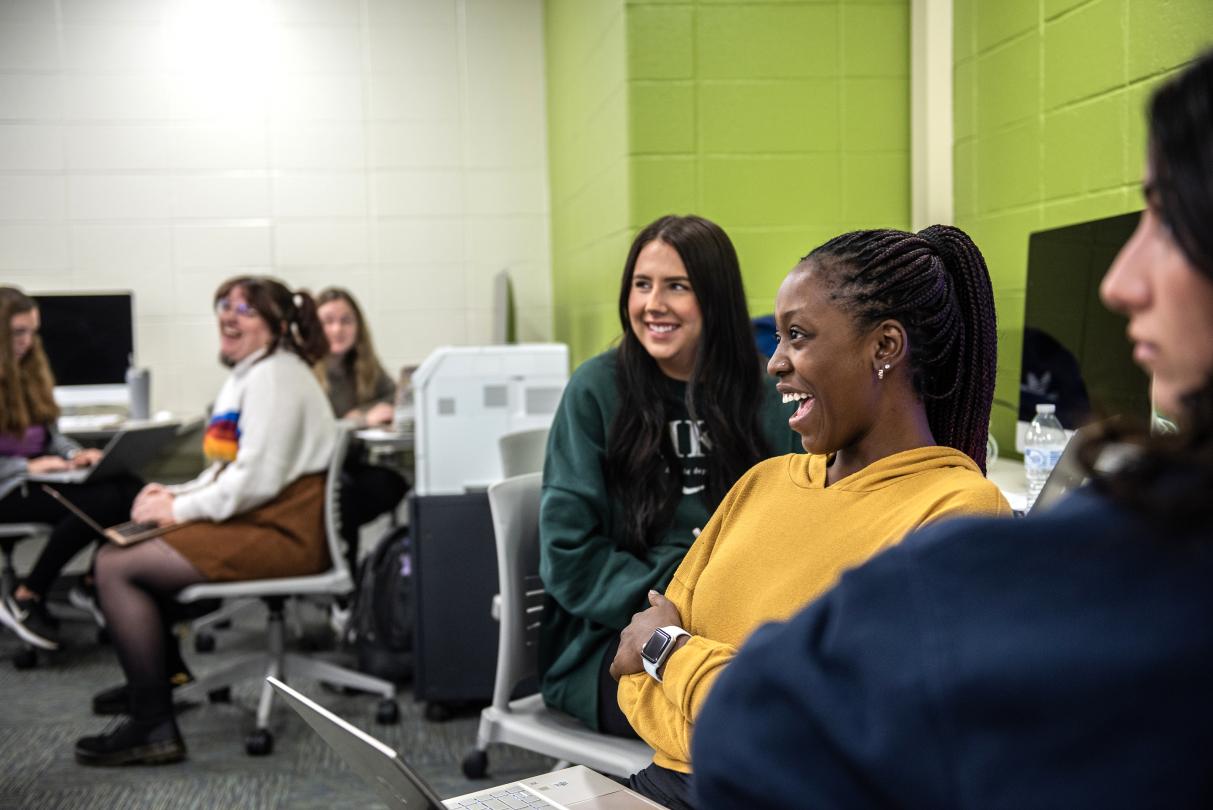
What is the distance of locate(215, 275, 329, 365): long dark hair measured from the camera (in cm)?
345

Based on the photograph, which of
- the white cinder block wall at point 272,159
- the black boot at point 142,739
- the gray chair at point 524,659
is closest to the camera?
the gray chair at point 524,659

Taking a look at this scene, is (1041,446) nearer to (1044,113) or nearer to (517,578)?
(1044,113)

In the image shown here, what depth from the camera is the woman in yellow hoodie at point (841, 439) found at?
50.8 inches

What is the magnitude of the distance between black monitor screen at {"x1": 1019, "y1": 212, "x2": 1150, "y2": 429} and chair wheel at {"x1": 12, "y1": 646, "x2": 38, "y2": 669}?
3.44 m

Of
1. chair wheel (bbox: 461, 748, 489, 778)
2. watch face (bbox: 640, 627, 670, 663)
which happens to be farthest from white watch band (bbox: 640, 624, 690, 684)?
chair wheel (bbox: 461, 748, 489, 778)

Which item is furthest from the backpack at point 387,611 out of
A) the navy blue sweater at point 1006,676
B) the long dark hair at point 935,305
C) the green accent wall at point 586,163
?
the navy blue sweater at point 1006,676

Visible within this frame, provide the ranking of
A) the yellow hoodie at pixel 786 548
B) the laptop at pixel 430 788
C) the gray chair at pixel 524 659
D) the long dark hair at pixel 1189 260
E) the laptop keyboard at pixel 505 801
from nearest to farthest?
the long dark hair at pixel 1189 260 < the laptop at pixel 430 788 < the laptop keyboard at pixel 505 801 < the yellow hoodie at pixel 786 548 < the gray chair at pixel 524 659

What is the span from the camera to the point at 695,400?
2.29 metres

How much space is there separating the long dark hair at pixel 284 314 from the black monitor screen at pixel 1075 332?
79.9 inches

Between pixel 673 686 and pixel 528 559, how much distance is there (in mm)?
960

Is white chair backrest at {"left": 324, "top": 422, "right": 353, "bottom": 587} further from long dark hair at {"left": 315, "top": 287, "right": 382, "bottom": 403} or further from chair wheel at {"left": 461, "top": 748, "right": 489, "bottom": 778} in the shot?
long dark hair at {"left": 315, "top": 287, "right": 382, "bottom": 403}

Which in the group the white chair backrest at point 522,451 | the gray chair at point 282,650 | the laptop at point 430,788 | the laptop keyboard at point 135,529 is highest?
the white chair backrest at point 522,451

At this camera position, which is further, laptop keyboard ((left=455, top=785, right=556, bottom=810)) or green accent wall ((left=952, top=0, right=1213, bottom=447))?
green accent wall ((left=952, top=0, right=1213, bottom=447))

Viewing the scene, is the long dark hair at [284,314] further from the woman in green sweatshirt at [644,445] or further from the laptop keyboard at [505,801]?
the laptop keyboard at [505,801]
